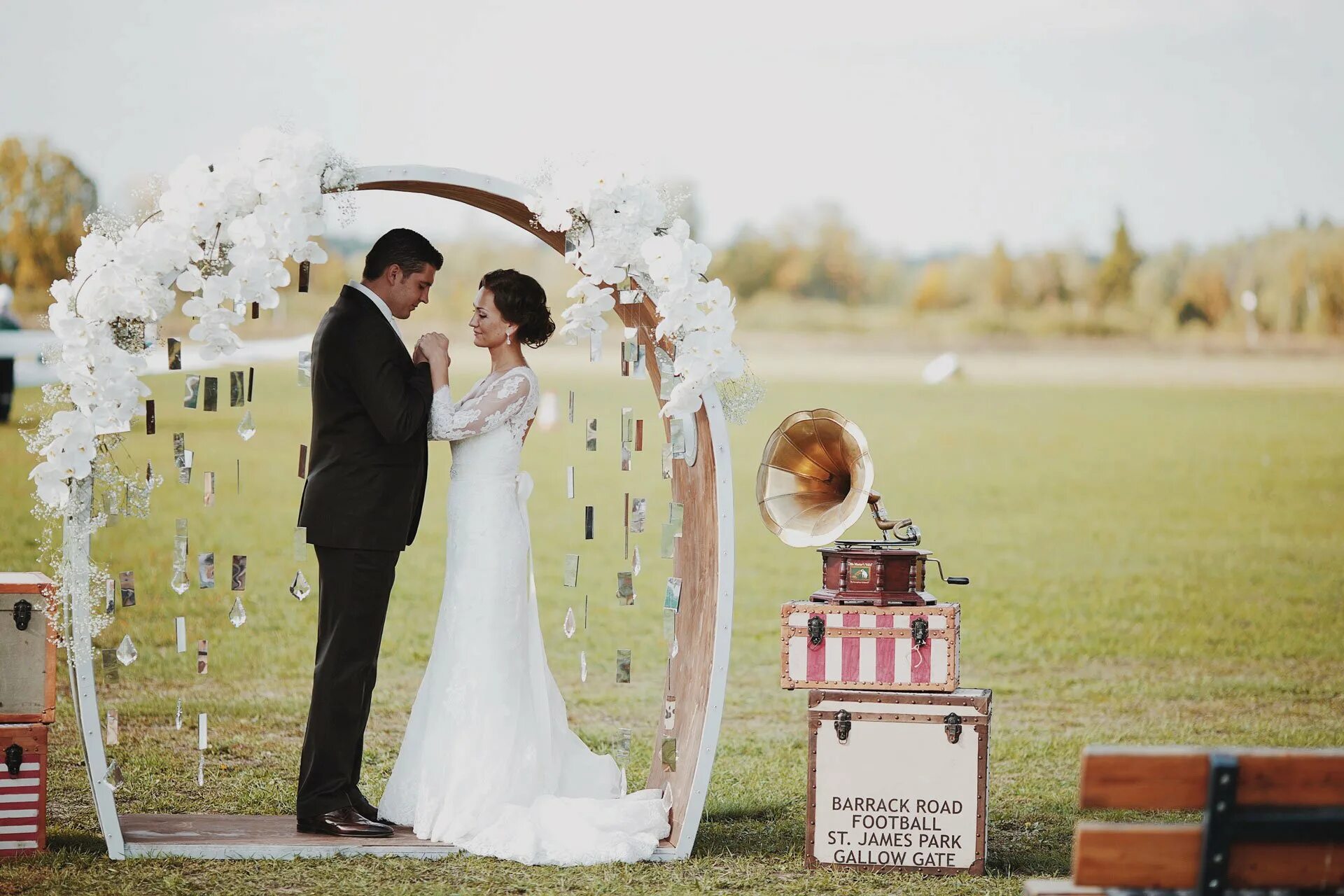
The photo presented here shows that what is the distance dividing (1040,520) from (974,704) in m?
14.0

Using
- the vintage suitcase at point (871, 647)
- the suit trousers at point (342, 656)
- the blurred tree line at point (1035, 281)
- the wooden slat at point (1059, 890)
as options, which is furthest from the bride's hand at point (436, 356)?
the blurred tree line at point (1035, 281)

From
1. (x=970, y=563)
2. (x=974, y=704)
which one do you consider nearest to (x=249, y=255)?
(x=974, y=704)

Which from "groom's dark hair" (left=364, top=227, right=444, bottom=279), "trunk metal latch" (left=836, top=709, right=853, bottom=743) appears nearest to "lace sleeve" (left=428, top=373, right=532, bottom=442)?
"groom's dark hair" (left=364, top=227, right=444, bottom=279)

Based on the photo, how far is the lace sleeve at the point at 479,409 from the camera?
5172 mm

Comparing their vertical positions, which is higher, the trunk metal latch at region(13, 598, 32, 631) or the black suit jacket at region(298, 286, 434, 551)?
the black suit jacket at region(298, 286, 434, 551)

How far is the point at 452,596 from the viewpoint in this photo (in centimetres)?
535

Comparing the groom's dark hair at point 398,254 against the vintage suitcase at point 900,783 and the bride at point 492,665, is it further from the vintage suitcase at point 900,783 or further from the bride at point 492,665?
the vintage suitcase at point 900,783

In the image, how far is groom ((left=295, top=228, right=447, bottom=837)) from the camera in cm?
506

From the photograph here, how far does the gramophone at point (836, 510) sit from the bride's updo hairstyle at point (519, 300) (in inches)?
36.7

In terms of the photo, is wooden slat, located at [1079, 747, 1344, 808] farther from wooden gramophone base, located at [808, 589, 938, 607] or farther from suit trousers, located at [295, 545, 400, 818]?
suit trousers, located at [295, 545, 400, 818]

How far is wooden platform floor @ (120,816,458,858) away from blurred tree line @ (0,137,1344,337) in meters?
22.5

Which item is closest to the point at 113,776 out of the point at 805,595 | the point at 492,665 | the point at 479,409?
the point at 492,665

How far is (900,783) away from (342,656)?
1.93 meters

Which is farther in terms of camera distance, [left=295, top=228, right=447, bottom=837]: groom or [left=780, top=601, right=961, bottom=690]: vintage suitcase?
[left=780, top=601, right=961, bottom=690]: vintage suitcase
